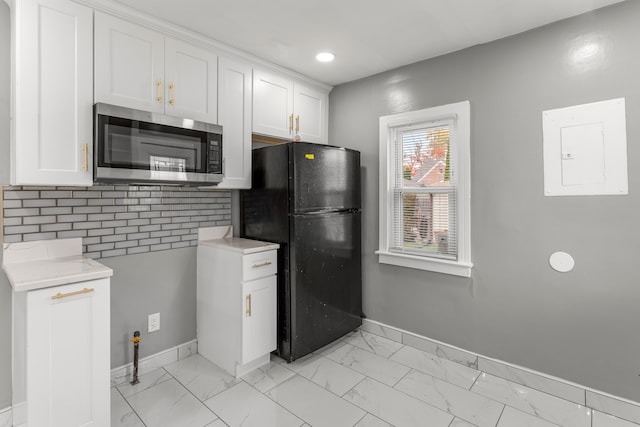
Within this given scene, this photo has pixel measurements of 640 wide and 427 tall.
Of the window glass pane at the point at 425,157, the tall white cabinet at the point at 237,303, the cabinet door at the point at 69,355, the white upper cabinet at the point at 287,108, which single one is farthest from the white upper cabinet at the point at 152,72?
the window glass pane at the point at 425,157

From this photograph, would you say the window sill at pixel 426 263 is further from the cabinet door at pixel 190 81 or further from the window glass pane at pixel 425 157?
the cabinet door at pixel 190 81

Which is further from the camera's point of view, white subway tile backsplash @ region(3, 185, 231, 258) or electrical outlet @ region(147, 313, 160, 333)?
electrical outlet @ region(147, 313, 160, 333)

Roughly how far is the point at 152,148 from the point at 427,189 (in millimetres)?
2060

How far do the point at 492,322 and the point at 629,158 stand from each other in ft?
4.39

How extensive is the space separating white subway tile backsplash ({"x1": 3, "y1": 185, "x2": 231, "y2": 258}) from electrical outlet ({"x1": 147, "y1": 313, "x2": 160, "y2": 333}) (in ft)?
1.62

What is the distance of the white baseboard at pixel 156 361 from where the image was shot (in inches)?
87.1

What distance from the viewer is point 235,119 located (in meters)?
2.52

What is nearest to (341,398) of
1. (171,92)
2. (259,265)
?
(259,265)

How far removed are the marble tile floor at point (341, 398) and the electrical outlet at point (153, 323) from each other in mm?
301

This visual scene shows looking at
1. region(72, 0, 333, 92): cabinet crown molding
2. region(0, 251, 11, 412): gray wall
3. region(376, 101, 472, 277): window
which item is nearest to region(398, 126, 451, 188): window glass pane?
region(376, 101, 472, 277): window

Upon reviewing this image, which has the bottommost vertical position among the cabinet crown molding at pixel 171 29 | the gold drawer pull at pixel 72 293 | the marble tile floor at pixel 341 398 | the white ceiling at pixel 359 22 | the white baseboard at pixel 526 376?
the marble tile floor at pixel 341 398

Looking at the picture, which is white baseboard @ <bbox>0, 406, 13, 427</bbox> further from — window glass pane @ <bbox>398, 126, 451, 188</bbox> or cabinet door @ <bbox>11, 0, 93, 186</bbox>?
window glass pane @ <bbox>398, 126, 451, 188</bbox>

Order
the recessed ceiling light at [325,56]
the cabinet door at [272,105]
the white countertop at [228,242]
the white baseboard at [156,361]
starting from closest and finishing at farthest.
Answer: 1. the white baseboard at [156,361]
2. the white countertop at [228,242]
3. the recessed ceiling light at [325,56]
4. the cabinet door at [272,105]

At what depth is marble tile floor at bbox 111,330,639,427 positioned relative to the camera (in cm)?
188
